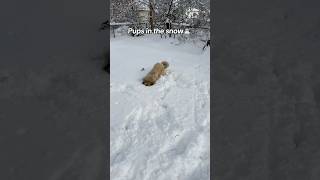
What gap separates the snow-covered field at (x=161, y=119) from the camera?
4031 millimetres

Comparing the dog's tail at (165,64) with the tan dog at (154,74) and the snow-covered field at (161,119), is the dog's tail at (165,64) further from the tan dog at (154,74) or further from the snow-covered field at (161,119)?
the snow-covered field at (161,119)

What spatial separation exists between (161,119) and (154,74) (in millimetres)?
1408

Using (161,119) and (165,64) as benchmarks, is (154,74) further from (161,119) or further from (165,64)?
(161,119)

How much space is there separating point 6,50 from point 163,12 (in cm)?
709

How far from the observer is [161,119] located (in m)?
4.99

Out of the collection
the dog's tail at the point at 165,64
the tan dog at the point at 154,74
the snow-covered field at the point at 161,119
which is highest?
the dog's tail at the point at 165,64

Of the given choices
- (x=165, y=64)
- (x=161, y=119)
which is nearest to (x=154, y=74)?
(x=165, y=64)

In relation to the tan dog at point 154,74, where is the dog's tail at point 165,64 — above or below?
above

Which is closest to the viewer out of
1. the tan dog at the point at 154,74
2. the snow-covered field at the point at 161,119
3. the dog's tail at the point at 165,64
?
the snow-covered field at the point at 161,119

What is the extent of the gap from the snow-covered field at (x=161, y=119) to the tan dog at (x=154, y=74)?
10 cm

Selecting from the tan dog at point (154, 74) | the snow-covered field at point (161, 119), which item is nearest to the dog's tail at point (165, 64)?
the tan dog at point (154, 74)

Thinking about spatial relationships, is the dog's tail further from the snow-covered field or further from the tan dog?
the snow-covered field
